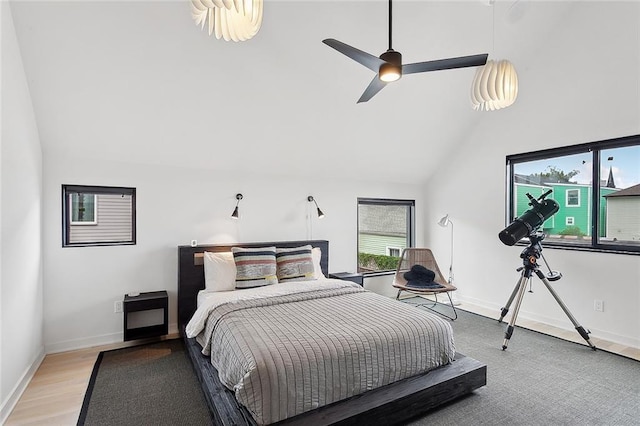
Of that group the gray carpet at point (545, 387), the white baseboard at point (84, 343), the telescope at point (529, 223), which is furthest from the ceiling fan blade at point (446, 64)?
the white baseboard at point (84, 343)

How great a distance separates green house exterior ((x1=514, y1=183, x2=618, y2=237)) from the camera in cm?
356

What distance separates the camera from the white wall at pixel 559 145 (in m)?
3.29

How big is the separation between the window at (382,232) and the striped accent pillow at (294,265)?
4.91ft

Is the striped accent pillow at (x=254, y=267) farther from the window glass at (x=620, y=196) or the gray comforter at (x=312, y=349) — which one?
the window glass at (x=620, y=196)

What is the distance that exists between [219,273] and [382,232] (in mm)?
2928

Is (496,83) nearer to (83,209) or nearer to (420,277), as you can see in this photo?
(420,277)

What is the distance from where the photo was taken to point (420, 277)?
440 centimetres

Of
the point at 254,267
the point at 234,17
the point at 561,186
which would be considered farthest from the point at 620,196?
the point at 234,17

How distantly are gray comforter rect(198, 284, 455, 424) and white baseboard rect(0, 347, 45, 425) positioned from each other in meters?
1.28

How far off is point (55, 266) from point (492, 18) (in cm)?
507

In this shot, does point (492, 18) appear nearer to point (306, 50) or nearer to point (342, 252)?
point (306, 50)

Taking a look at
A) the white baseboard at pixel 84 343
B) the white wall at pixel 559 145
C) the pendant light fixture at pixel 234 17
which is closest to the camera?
the pendant light fixture at pixel 234 17

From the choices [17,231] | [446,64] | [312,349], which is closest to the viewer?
[312,349]

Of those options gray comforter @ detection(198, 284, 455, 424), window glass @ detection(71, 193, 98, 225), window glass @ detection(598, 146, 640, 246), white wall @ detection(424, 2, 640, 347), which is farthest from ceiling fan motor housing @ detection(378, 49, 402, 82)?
window glass @ detection(71, 193, 98, 225)
